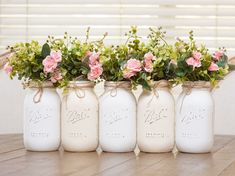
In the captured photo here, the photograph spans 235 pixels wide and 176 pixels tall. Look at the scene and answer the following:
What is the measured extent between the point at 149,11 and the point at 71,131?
5.47ft

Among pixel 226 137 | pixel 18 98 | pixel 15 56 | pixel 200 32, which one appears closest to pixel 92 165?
pixel 15 56

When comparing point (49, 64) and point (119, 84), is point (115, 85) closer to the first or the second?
point (119, 84)

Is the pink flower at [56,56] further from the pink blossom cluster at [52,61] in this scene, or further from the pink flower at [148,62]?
the pink flower at [148,62]

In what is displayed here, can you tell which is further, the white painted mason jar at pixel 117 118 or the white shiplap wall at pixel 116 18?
the white shiplap wall at pixel 116 18

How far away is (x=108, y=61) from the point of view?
181 centimetres

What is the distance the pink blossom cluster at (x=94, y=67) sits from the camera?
1.79m

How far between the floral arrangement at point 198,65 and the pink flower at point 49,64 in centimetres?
36

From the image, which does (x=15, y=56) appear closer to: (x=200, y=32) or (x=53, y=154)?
(x=53, y=154)

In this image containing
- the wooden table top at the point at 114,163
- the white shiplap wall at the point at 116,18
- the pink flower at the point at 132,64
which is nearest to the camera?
the wooden table top at the point at 114,163

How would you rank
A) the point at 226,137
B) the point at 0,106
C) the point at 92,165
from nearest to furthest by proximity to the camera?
1. the point at 92,165
2. the point at 226,137
3. the point at 0,106

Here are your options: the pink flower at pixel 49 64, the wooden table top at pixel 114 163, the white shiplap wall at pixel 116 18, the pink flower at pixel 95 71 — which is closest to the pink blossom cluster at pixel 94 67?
the pink flower at pixel 95 71

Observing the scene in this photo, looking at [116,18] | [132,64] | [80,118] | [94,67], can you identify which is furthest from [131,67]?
[116,18]

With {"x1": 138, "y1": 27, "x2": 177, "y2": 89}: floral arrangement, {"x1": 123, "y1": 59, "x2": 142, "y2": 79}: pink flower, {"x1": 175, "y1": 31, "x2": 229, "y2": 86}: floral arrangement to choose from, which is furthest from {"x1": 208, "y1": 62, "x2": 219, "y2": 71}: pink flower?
{"x1": 123, "y1": 59, "x2": 142, "y2": 79}: pink flower

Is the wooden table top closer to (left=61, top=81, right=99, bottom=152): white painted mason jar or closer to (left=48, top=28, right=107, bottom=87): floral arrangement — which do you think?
(left=61, top=81, right=99, bottom=152): white painted mason jar
